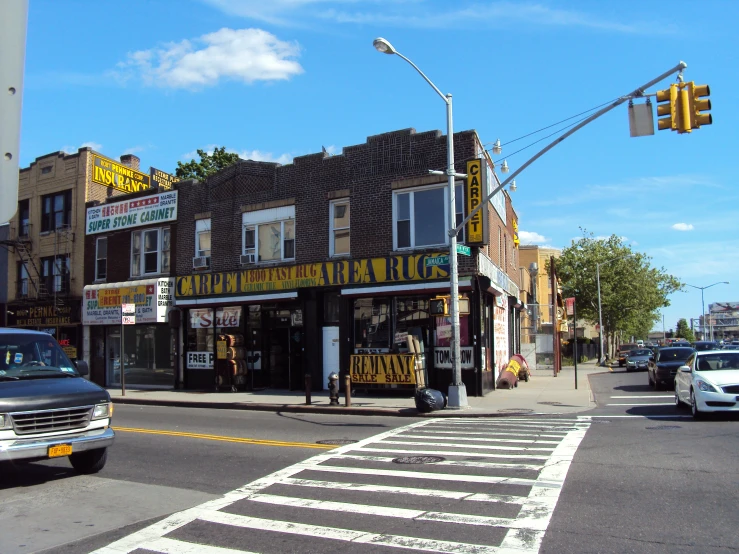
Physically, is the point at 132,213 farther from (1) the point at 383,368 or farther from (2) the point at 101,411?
(2) the point at 101,411

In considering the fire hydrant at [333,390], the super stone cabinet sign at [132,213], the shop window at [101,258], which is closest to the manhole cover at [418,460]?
the fire hydrant at [333,390]

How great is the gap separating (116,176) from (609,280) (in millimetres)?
41064

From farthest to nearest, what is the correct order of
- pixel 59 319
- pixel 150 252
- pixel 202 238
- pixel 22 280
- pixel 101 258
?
pixel 22 280, pixel 59 319, pixel 101 258, pixel 150 252, pixel 202 238

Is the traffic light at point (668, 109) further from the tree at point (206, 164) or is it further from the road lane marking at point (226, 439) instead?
the tree at point (206, 164)

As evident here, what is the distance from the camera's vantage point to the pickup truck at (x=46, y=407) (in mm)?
7801

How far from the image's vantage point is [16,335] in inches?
368

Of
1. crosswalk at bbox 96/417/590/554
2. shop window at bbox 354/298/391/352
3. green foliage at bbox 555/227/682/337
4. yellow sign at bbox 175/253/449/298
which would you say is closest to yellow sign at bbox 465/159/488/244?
yellow sign at bbox 175/253/449/298

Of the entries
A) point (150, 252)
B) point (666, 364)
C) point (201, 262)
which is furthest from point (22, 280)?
point (666, 364)

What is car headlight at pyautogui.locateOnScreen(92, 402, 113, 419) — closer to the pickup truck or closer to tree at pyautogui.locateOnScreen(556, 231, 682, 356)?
the pickup truck

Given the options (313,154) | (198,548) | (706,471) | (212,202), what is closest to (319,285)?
(313,154)

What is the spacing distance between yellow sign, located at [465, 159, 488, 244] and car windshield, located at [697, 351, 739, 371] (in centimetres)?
673

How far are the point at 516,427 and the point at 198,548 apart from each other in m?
8.81

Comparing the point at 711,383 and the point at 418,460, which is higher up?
the point at 711,383

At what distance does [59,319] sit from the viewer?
28.8 meters
